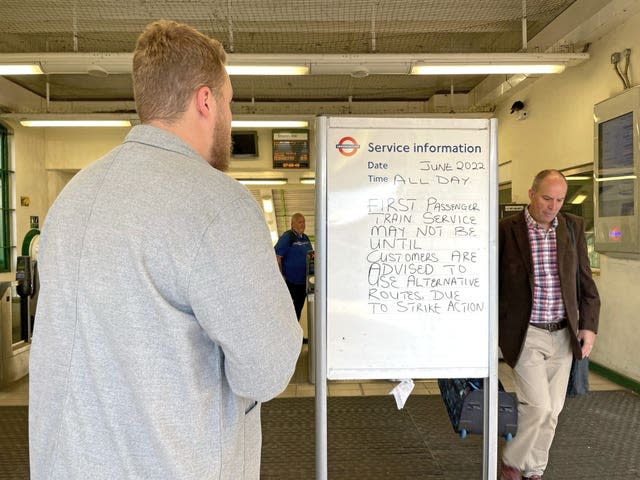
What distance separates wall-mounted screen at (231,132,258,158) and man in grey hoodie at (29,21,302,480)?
9137mm

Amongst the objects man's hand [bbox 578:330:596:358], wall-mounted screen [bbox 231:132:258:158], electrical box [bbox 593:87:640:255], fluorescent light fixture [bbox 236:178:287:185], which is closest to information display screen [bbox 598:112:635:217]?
electrical box [bbox 593:87:640:255]

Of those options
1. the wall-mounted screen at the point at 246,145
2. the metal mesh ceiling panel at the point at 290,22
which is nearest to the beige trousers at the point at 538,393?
the metal mesh ceiling panel at the point at 290,22

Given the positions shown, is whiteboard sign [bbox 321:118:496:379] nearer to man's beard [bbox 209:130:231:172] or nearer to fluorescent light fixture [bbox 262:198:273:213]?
man's beard [bbox 209:130:231:172]

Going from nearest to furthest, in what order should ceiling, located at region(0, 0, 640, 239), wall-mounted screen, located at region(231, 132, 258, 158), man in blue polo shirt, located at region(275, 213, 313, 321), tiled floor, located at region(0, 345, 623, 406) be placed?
tiled floor, located at region(0, 345, 623, 406) < ceiling, located at region(0, 0, 640, 239) < man in blue polo shirt, located at region(275, 213, 313, 321) < wall-mounted screen, located at region(231, 132, 258, 158)

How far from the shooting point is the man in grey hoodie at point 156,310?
86 cm

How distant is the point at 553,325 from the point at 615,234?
8.10 ft

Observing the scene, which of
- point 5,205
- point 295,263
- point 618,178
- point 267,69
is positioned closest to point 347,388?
point 295,263

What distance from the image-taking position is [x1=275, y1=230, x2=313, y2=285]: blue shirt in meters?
6.04

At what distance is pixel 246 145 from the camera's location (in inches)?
392

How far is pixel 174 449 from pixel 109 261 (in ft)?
1.08

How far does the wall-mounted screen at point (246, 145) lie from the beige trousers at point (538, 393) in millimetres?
→ 7973

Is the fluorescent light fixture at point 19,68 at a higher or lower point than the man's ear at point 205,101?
higher

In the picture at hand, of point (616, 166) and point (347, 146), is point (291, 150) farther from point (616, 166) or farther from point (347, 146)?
point (347, 146)

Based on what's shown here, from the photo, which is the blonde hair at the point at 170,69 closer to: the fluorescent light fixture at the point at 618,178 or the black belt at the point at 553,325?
the black belt at the point at 553,325
